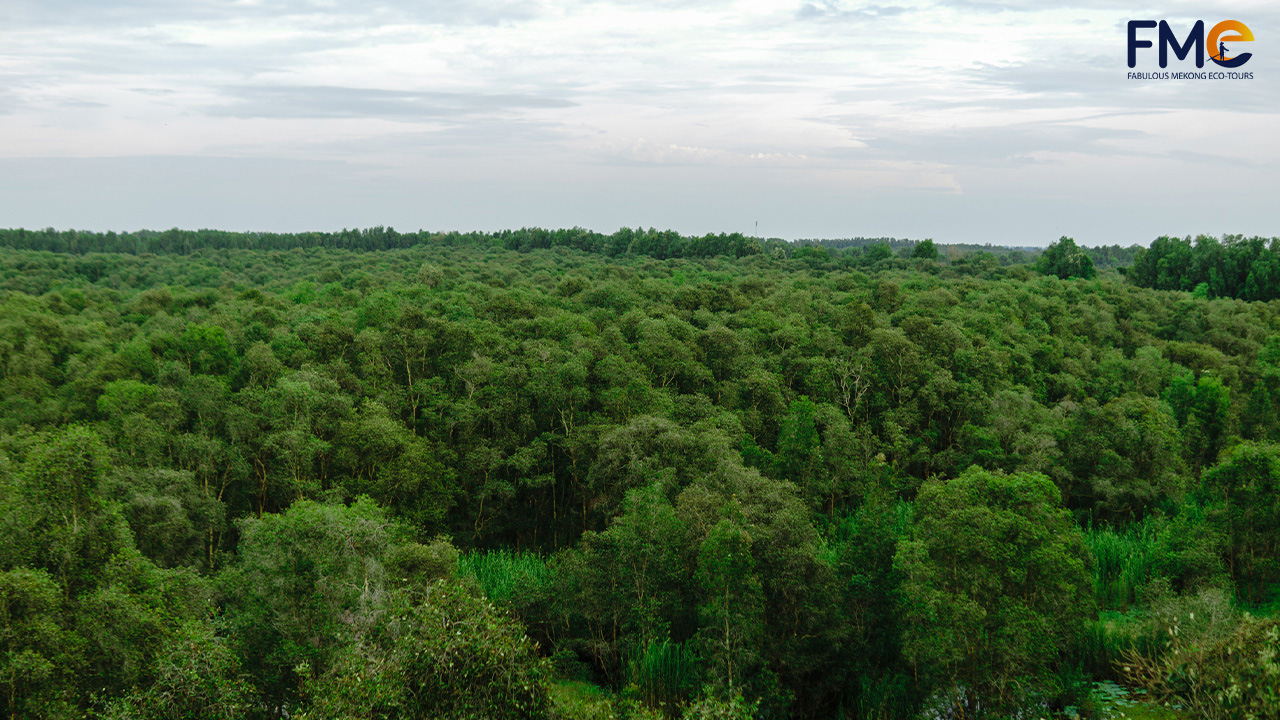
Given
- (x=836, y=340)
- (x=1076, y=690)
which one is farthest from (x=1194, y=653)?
(x=836, y=340)

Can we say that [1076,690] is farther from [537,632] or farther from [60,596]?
[60,596]

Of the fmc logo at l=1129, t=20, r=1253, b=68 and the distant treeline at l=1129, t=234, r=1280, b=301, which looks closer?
the fmc logo at l=1129, t=20, r=1253, b=68

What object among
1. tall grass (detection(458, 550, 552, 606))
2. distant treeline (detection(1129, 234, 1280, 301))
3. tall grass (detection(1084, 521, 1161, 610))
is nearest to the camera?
tall grass (detection(458, 550, 552, 606))

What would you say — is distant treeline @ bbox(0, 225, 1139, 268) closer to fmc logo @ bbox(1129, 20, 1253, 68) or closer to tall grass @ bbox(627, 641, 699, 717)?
fmc logo @ bbox(1129, 20, 1253, 68)

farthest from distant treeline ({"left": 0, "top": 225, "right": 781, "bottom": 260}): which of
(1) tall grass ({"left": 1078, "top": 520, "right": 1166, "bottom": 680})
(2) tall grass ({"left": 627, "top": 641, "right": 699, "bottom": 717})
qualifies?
(2) tall grass ({"left": 627, "top": 641, "right": 699, "bottom": 717})

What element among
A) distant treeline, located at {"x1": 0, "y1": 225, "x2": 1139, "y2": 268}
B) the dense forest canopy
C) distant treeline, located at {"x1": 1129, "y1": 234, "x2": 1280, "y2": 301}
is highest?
distant treeline, located at {"x1": 0, "y1": 225, "x2": 1139, "y2": 268}

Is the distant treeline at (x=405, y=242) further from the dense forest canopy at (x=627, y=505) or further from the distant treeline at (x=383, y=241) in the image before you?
the dense forest canopy at (x=627, y=505)

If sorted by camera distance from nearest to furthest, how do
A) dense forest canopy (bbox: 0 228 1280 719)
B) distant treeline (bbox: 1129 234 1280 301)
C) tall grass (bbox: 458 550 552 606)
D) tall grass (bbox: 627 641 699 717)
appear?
dense forest canopy (bbox: 0 228 1280 719) → tall grass (bbox: 627 641 699 717) → tall grass (bbox: 458 550 552 606) → distant treeline (bbox: 1129 234 1280 301)

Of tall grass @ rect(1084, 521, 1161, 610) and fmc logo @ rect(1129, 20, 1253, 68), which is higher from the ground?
fmc logo @ rect(1129, 20, 1253, 68)

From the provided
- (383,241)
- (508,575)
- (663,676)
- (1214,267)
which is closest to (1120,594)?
(663,676)
